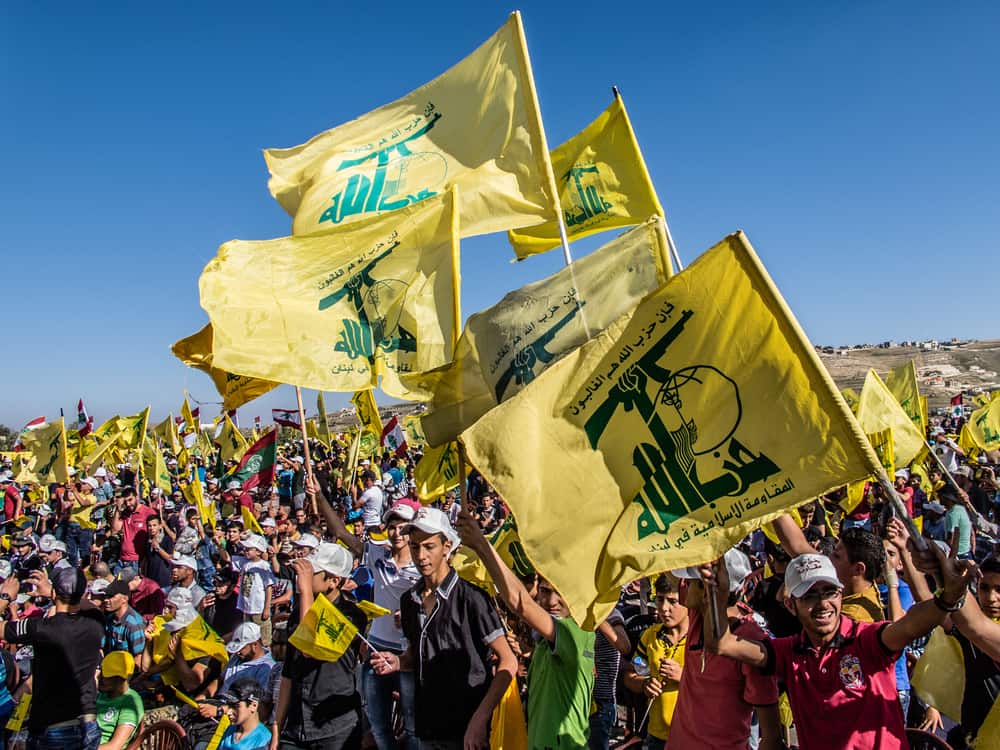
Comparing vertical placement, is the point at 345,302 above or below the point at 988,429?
above

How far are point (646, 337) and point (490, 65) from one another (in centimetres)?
315

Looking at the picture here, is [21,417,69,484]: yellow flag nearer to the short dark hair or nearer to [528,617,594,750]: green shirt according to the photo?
[528,617,594,750]: green shirt

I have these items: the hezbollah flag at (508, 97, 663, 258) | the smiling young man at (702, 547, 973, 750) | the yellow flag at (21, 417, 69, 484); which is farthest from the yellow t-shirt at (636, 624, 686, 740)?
the yellow flag at (21, 417, 69, 484)

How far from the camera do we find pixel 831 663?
10.7ft

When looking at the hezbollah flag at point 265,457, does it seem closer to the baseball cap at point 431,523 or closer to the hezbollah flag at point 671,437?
the baseball cap at point 431,523

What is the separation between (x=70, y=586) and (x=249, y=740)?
2232 mm

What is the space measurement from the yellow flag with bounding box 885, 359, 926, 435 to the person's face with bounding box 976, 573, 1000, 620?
707cm

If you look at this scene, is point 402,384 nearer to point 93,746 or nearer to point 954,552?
point 954,552

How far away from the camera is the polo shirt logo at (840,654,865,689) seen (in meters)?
3.18

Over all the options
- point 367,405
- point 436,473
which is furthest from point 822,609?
point 367,405

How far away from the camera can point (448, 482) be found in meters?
6.16

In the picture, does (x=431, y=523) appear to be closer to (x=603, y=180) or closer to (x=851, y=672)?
(x=851, y=672)

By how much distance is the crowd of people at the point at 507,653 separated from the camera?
10.7 feet

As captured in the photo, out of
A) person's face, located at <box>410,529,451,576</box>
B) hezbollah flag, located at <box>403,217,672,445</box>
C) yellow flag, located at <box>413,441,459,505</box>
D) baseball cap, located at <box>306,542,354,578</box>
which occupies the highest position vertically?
hezbollah flag, located at <box>403,217,672,445</box>
